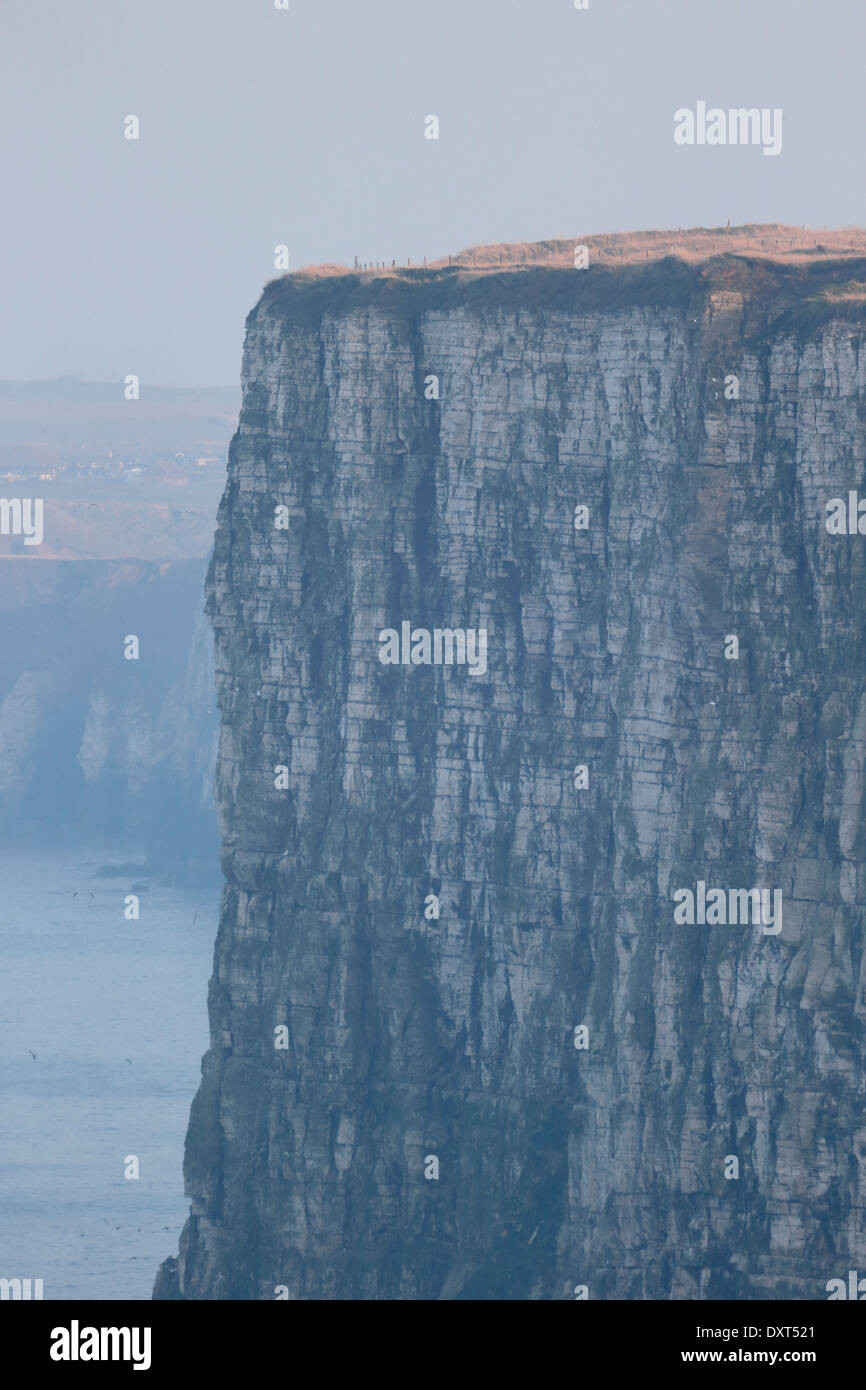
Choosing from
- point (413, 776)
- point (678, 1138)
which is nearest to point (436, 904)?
point (413, 776)

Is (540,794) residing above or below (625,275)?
below

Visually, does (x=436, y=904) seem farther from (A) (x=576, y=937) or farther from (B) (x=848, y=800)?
(B) (x=848, y=800)

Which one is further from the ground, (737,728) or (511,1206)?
(737,728)

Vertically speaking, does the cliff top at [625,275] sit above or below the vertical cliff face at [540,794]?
above
